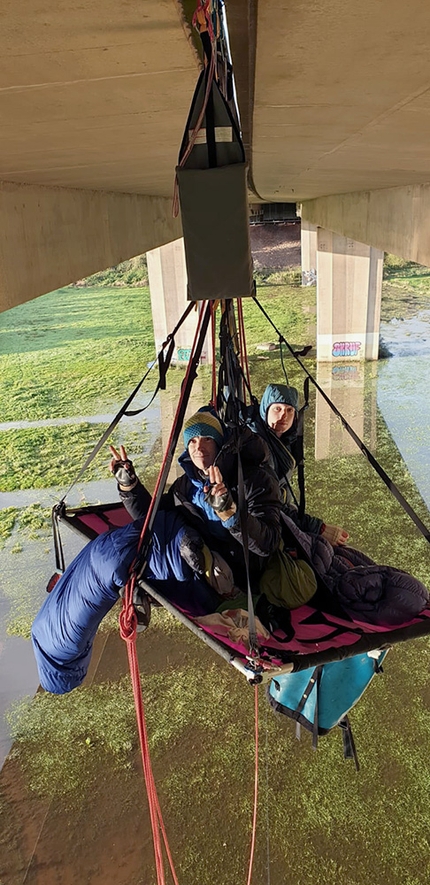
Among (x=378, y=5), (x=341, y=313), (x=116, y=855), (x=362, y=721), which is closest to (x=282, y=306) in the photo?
(x=341, y=313)

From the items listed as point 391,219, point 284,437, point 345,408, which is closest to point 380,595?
point 284,437

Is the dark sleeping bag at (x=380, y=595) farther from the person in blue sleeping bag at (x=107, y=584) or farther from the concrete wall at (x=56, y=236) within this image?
the concrete wall at (x=56, y=236)

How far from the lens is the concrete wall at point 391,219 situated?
10.8 feet

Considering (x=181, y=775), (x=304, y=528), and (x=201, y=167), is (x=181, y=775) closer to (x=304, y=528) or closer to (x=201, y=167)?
(x=304, y=528)

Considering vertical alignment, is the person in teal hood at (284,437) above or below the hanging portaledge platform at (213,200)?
below

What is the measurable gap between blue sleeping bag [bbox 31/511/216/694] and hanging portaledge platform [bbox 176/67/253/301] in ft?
2.78

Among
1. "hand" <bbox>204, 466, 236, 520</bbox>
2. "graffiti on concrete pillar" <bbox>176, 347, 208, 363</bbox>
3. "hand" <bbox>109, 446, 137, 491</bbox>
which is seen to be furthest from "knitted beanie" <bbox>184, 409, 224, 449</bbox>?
"graffiti on concrete pillar" <bbox>176, 347, 208, 363</bbox>

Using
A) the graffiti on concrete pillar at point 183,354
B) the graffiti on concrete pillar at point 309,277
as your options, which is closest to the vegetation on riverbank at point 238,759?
the graffiti on concrete pillar at point 183,354

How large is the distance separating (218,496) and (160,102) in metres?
1.07

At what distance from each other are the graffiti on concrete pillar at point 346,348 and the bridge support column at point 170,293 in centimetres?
223

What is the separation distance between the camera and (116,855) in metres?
3.15

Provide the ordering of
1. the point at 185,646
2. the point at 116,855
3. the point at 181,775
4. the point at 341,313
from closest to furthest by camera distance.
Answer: the point at 116,855 → the point at 181,775 → the point at 185,646 → the point at 341,313

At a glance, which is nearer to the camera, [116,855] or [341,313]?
[116,855]

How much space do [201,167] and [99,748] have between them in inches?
143
